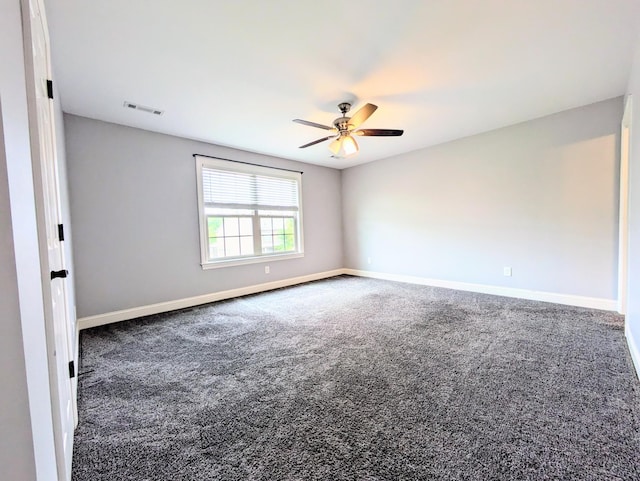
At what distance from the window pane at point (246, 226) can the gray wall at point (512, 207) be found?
8.16 ft

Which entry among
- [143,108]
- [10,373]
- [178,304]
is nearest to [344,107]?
[143,108]

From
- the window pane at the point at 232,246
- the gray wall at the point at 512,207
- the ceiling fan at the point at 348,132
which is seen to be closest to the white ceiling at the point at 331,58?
the ceiling fan at the point at 348,132

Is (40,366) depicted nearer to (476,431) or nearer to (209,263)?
(476,431)

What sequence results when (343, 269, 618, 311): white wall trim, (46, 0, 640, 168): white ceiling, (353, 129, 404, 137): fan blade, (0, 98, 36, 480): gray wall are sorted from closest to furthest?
(0, 98, 36, 480): gray wall
(46, 0, 640, 168): white ceiling
(353, 129, 404, 137): fan blade
(343, 269, 618, 311): white wall trim

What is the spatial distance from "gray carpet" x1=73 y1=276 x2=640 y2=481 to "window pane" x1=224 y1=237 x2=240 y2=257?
5.19ft

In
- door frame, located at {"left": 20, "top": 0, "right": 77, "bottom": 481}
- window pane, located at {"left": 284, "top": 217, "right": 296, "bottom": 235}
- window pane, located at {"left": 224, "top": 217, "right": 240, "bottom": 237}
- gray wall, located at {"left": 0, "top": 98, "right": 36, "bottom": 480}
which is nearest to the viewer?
gray wall, located at {"left": 0, "top": 98, "right": 36, "bottom": 480}

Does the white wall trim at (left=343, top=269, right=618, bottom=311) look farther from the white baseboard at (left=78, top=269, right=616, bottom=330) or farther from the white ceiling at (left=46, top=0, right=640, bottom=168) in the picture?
the white ceiling at (left=46, top=0, right=640, bottom=168)

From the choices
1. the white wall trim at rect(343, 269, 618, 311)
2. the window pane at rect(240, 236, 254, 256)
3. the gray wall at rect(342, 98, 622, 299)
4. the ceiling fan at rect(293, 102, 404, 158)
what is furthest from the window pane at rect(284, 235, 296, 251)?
the ceiling fan at rect(293, 102, 404, 158)

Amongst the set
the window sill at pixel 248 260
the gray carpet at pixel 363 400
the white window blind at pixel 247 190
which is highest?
the white window blind at pixel 247 190

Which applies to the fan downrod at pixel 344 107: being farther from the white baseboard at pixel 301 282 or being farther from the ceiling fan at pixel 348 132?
the white baseboard at pixel 301 282

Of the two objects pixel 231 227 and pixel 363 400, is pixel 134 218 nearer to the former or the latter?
pixel 231 227

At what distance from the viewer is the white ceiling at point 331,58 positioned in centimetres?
186

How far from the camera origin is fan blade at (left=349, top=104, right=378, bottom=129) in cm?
273

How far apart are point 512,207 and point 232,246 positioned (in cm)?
428
